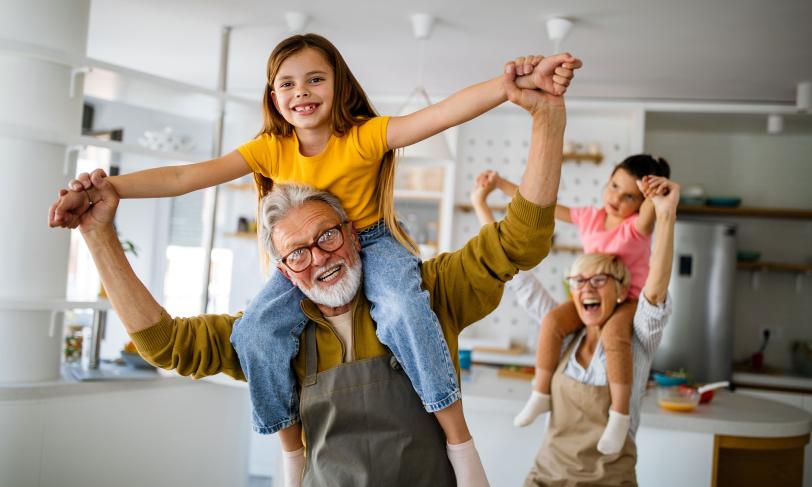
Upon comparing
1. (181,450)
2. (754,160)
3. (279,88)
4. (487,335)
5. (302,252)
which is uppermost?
(754,160)

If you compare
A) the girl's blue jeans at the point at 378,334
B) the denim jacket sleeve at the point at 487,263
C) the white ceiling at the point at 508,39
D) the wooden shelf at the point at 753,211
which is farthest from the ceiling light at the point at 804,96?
the girl's blue jeans at the point at 378,334

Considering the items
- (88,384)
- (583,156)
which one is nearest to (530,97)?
(88,384)

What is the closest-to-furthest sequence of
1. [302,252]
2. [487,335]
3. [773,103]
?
[302,252] < [773,103] < [487,335]

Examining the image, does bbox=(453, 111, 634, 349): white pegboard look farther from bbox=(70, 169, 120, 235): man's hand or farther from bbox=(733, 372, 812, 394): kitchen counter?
bbox=(70, 169, 120, 235): man's hand

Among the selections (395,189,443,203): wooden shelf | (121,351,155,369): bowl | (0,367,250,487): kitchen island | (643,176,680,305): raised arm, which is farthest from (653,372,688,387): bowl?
(395,189,443,203): wooden shelf

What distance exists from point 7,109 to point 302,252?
2276 mm

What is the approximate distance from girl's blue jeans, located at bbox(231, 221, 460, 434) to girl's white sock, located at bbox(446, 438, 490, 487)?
4.6 inches

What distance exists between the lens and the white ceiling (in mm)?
3748

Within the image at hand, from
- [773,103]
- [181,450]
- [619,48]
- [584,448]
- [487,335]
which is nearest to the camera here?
[584,448]

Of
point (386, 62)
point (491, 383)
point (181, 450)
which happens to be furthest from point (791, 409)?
point (386, 62)

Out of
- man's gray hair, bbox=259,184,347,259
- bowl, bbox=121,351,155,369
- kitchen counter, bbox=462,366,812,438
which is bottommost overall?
bowl, bbox=121,351,155,369

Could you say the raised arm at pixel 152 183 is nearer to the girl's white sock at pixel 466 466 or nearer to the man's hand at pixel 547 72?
the man's hand at pixel 547 72

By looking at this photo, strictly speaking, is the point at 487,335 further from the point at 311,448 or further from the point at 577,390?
the point at 311,448

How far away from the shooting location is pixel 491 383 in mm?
3293
